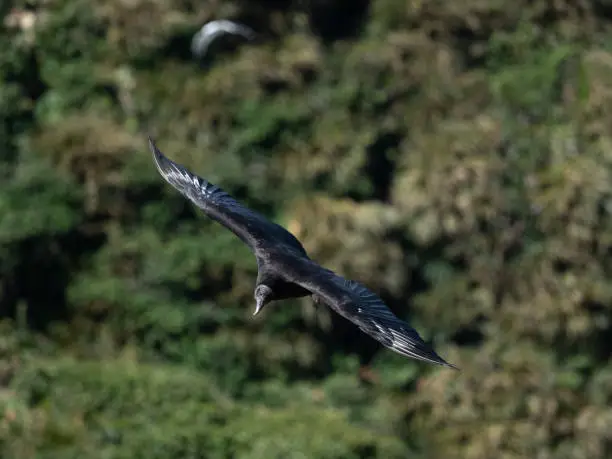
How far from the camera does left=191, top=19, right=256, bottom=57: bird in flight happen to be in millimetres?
23172

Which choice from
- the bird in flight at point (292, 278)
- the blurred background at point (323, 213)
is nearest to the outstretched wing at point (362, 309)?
the bird in flight at point (292, 278)

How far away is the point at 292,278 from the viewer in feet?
37.5

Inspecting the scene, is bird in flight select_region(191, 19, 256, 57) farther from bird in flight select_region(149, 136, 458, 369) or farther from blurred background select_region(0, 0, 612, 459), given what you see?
bird in flight select_region(149, 136, 458, 369)

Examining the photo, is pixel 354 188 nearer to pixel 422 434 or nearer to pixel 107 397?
pixel 422 434

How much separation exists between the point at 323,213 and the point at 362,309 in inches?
434

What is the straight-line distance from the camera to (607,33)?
2453cm

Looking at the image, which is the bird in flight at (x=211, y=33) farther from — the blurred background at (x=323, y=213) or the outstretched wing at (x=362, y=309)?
the outstretched wing at (x=362, y=309)

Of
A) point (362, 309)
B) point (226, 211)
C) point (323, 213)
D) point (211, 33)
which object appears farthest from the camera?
point (211, 33)

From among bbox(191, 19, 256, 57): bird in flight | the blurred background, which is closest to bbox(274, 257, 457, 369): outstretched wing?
the blurred background

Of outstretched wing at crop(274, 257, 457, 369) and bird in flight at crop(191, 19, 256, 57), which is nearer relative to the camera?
outstretched wing at crop(274, 257, 457, 369)

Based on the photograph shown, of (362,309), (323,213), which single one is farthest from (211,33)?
(362,309)

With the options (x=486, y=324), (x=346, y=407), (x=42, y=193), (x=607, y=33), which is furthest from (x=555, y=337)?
(x=42, y=193)

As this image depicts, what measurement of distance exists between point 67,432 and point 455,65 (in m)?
7.77

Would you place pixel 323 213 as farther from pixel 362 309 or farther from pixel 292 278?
pixel 362 309
